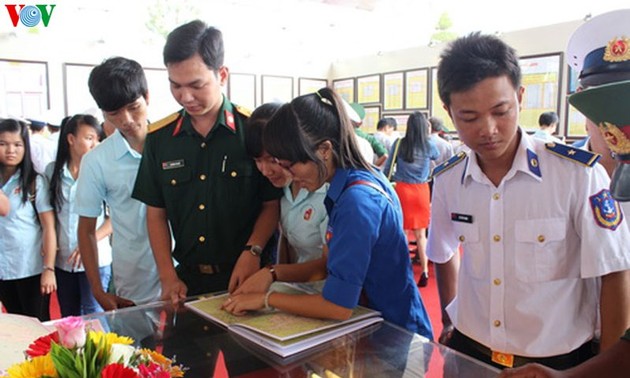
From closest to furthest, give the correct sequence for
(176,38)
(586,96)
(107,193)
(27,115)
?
(586,96), (176,38), (107,193), (27,115)

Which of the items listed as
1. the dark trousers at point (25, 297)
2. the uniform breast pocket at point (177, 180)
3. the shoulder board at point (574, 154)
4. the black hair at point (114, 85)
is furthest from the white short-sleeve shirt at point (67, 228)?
the shoulder board at point (574, 154)

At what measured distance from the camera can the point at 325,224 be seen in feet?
4.87

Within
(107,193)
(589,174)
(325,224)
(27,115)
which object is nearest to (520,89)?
(589,174)

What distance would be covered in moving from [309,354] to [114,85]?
3.86 feet

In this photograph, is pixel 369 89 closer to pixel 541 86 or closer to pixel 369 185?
pixel 541 86

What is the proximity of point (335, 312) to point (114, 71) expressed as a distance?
116 cm

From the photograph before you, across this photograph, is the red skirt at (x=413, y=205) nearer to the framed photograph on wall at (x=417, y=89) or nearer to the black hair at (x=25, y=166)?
the framed photograph on wall at (x=417, y=89)

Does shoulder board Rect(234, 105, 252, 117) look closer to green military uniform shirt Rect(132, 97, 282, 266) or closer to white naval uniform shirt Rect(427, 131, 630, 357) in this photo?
green military uniform shirt Rect(132, 97, 282, 266)

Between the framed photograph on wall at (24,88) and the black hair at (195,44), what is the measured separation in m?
5.51

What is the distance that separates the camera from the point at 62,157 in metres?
2.48

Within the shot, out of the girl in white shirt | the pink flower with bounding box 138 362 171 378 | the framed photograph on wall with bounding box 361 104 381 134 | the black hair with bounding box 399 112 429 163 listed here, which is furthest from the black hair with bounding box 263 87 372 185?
the framed photograph on wall with bounding box 361 104 381 134

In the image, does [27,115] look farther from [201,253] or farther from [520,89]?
[520,89]

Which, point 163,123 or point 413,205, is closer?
point 163,123

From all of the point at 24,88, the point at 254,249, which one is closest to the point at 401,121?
the point at 24,88
